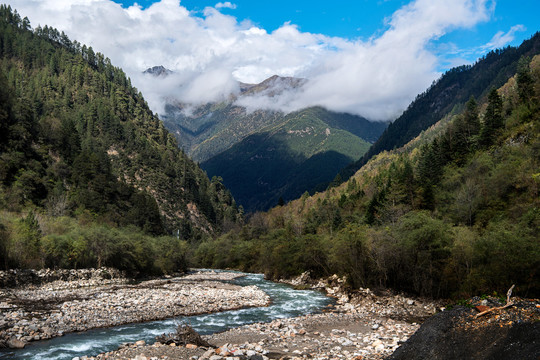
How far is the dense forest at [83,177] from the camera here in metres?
54.9

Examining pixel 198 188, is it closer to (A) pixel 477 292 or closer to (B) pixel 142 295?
(B) pixel 142 295

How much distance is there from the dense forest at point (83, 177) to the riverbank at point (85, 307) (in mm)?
12800

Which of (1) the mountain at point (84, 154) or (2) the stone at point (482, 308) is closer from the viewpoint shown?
(2) the stone at point (482, 308)

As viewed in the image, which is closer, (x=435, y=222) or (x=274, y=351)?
(x=274, y=351)

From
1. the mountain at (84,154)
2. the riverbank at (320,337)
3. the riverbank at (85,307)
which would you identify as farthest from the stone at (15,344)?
the mountain at (84,154)

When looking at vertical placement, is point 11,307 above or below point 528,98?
below

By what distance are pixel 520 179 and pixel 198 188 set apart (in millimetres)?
163570

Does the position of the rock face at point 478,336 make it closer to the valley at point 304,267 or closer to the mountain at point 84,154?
the valley at point 304,267

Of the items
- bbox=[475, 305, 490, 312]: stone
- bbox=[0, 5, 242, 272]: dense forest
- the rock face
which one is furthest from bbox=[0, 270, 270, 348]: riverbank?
bbox=[475, 305, 490, 312]: stone

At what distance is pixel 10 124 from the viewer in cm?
7931

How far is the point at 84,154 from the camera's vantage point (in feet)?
319

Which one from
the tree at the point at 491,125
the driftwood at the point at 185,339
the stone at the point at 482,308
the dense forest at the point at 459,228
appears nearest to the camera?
the stone at the point at 482,308

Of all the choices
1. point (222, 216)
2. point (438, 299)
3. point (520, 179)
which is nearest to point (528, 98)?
point (520, 179)

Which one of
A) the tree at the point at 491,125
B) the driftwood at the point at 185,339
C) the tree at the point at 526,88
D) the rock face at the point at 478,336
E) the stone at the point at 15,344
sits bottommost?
the driftwood at the point at 185,339
